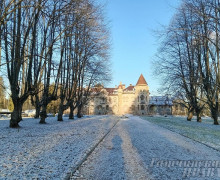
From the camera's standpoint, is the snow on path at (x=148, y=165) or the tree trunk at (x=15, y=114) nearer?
the snow on path at (x=148, y=165)

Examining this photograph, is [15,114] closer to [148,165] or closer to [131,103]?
[148,165]

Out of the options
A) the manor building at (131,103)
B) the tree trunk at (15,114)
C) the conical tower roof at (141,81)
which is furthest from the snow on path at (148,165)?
the conical tower roof at (141,81)

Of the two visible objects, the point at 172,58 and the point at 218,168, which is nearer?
the point at 218,168

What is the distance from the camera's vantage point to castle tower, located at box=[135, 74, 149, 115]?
70.7m

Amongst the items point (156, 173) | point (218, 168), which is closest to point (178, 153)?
point (218, 168)

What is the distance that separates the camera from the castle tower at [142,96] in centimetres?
7069

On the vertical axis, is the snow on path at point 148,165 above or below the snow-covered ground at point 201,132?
above

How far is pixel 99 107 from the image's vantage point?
245 ft

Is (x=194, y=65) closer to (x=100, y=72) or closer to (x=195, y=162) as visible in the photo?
(x=100, y=72)

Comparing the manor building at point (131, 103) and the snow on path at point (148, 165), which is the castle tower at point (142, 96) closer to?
the manor building at point (131, 103)

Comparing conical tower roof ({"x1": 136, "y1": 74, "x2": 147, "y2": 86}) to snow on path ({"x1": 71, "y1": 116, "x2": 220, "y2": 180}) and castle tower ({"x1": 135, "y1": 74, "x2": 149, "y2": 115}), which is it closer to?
castle tower ({"x1": 135, "y1": 74, "x2": 149, "y2": 115})

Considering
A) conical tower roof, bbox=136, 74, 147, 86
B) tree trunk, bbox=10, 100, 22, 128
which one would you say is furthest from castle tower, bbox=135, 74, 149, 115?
tree trunk, bbox=10, 100, 22, 128

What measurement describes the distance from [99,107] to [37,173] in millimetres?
71166

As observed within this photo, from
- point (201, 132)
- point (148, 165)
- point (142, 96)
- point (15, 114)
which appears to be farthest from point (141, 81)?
point (148, 165)
